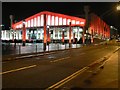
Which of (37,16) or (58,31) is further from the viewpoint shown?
(37,16)

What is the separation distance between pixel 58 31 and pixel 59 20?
5315mm

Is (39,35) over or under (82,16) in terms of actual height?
under

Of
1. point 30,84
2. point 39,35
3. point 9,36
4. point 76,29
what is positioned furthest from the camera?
point 9,36

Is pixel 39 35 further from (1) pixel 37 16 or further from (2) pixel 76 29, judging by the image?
(2) pixel 76 29

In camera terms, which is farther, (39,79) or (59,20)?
(59,20)

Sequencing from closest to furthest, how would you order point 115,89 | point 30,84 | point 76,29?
point 115,89, point 30,84, point 76,29

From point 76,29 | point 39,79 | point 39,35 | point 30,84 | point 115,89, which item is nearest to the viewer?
point 115,89

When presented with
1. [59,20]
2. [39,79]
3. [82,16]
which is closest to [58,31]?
[59,20]

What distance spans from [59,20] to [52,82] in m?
121

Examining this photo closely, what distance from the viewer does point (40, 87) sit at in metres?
10.9

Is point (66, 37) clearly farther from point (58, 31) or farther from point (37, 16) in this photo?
point (37, 16)

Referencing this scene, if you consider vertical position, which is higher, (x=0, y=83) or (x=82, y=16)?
(x=82, y=16)

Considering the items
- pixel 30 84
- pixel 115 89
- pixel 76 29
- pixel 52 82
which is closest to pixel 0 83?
pixel 30 84

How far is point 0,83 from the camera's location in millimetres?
11742
